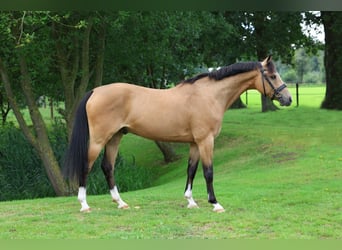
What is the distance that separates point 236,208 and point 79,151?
2.13m

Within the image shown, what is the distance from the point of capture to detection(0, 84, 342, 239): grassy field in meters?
4.67

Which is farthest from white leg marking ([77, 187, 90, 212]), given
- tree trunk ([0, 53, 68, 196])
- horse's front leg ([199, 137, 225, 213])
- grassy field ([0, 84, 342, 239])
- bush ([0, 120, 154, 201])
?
bush ([0, 120, 154, 201])

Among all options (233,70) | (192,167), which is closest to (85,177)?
(192,167)

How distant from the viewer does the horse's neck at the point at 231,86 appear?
6074 mm

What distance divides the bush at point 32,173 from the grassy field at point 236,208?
1062mm

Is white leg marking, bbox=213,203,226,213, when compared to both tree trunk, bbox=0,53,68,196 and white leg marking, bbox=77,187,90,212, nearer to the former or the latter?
white leg marking, bbox=77,187,90,212

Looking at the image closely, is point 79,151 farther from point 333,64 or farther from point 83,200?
point 333,64

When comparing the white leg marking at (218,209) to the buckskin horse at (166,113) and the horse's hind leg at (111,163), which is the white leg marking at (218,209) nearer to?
the buckskin horse at (166,113)

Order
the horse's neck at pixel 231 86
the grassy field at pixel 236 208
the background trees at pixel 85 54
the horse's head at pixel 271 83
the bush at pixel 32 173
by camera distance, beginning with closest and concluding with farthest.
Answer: the grassy field at pixel 236 208, the horse's head at pixel 271 83, the horse's neck at pixel 231 86, the background trees at pixel 85 54, the bush at pixel 32 173

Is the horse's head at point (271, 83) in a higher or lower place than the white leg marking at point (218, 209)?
higher

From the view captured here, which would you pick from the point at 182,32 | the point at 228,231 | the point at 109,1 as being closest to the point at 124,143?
the point at 182,32

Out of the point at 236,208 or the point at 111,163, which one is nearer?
the point at 236,208

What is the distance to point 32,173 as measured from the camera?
1120 cm

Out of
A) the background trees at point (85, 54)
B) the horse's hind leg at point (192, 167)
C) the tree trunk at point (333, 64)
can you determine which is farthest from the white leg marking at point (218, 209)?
the tree trunk at point (333, 64)
